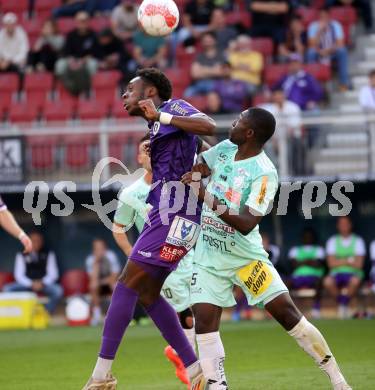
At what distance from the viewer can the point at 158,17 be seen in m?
9.91

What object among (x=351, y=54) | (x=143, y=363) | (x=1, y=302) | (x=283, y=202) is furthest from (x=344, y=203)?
(x=143, y=363)

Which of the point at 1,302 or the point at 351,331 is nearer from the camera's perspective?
the point at 351,331

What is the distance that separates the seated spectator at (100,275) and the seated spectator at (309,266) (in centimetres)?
319

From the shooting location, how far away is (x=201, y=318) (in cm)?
836

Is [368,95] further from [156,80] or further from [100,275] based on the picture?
[156,80]

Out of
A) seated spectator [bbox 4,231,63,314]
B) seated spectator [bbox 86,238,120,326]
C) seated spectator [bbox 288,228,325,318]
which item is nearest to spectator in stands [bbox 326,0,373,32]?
seated spectator [bbox 288,228,325,318]

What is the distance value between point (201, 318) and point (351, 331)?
A: 7389mm

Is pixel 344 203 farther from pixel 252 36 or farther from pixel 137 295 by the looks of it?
pixel 137 295

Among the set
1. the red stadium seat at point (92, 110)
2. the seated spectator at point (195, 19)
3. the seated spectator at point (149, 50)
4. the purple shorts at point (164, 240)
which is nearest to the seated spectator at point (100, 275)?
the red stadium seat at point (92, 110)

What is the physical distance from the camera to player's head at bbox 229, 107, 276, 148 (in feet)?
27.4

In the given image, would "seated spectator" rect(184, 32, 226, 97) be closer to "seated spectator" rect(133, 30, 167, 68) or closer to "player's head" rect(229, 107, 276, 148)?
"seated spectator" rect(133, 30, 167, 68)

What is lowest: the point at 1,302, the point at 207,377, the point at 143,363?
the point at 1,302

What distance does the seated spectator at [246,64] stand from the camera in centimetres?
2022

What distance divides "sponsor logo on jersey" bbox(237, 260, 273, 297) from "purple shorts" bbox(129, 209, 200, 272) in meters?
0.51
